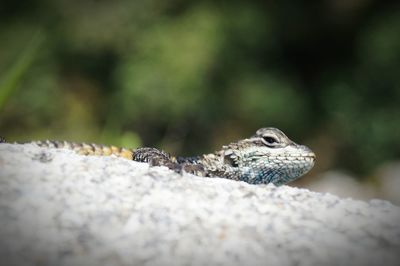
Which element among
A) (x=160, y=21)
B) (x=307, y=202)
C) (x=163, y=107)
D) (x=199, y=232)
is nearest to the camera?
(x=199, y=232)

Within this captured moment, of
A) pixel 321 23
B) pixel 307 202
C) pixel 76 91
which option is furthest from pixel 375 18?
pixel 307 202

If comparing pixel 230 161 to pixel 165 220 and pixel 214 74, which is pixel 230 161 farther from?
pixel 214 74

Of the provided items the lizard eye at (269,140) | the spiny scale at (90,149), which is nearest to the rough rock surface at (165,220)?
the lizard eye at (269,140)

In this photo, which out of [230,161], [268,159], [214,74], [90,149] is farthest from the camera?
[214,74]

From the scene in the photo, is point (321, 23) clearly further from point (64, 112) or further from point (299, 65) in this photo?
point (64, 112)

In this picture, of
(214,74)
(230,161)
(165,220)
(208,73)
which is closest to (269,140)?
(230,161)

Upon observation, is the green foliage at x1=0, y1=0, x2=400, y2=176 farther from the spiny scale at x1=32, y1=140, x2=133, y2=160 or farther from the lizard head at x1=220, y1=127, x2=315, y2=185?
the lizard head at x1=220, y1=127, x2=315, y2=185
